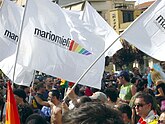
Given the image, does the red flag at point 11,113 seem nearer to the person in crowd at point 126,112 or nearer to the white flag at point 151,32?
the person in crowd at point 126,112

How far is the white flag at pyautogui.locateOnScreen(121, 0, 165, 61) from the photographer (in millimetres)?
5379

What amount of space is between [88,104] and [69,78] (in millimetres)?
4650

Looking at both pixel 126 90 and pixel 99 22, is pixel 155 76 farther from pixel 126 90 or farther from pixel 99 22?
pixel 99 22

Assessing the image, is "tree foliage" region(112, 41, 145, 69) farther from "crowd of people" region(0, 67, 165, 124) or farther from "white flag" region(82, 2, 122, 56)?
"white flag" region(82, 2, 122, 56)

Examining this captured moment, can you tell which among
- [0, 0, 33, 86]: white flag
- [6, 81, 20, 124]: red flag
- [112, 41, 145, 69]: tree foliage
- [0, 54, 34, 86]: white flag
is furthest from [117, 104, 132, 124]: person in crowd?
[112, 41, 145, 69]: tree foliage

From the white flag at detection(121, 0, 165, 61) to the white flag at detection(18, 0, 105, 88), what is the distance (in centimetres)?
139

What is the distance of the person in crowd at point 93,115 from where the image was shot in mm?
1708

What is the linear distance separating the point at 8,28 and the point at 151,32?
3.38 m

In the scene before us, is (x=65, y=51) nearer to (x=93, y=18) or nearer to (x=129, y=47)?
(x=93, y=18)

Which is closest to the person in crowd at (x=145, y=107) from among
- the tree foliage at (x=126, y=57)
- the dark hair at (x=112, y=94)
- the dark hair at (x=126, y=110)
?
the dark hair at (x=126, y=110)

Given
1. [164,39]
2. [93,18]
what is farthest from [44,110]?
[93,18]

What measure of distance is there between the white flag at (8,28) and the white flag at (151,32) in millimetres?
2870

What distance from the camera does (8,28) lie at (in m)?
7.92

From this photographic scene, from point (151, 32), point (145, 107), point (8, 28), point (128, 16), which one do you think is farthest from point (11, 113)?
point (128, 16)
